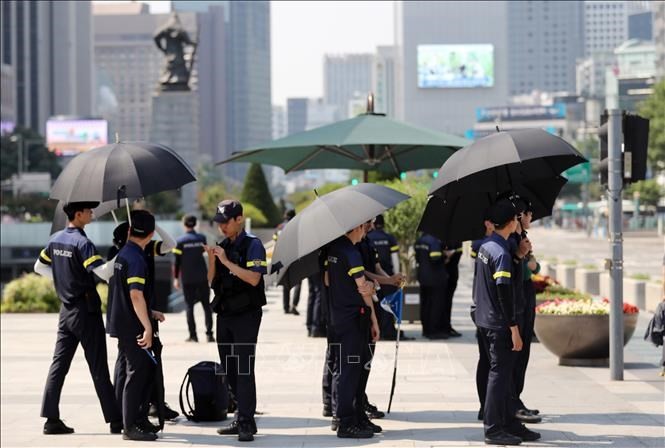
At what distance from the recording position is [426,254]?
18.5 m

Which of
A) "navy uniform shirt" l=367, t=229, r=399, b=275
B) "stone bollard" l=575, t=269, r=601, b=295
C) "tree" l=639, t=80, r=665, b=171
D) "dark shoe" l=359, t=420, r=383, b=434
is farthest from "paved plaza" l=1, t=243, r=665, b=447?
"tree" l=639, t=80, r=665, b=171

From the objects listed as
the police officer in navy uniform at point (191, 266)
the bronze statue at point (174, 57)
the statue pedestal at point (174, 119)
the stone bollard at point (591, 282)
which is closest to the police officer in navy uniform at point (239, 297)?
the police officer in navy uniform at point (191, 266)

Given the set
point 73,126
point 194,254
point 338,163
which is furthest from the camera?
point 73,126

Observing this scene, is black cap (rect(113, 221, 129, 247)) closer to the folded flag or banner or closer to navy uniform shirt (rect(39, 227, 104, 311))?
navy uniform shirt (rect(39, 227, 104, 311))

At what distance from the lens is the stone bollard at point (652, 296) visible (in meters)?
24.3

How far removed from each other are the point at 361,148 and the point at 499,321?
10.3 metres

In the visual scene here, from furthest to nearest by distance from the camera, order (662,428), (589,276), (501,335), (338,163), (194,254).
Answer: (589,276)
(338,163)
(194,254)
(662,428)
(501,335)

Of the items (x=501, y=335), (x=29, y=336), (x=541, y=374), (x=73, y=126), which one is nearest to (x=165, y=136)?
(x=29, y=336)

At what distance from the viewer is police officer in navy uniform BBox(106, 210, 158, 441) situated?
9.80 m

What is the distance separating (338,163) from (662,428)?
9538mm

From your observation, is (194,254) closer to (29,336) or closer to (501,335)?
(29,336)

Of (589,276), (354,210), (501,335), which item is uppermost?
(354,210)

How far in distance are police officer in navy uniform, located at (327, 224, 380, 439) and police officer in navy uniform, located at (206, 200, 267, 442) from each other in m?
0.58

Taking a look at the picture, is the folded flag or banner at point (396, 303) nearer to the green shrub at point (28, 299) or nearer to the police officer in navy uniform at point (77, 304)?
the police officer in navy uniform at point (77, 304)
